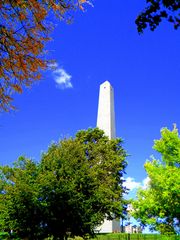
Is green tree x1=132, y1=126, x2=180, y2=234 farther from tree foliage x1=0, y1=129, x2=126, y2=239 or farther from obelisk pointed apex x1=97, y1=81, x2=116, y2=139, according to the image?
obelisk pointed apex x1=97, y1=81, x2=116, y2=139

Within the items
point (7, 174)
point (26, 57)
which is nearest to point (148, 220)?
point (26, 57)

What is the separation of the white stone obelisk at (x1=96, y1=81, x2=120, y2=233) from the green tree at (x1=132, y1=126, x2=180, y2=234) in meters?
20.1

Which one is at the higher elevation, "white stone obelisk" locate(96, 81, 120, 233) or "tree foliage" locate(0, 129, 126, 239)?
"white stone obelisk" locate(96, 81, 120, 233)

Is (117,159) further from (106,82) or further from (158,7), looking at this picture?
(158,7)

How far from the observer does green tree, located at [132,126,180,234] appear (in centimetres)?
2423

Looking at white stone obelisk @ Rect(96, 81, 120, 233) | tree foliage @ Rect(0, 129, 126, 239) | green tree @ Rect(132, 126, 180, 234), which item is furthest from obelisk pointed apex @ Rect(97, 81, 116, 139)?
green tree @ Rect(132, 126, 180, 234)

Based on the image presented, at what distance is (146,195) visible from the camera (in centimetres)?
2709

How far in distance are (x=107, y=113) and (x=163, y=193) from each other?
23736 mm

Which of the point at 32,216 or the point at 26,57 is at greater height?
the point at 32,216

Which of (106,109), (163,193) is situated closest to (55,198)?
(163,193)

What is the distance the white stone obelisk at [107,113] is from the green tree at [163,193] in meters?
20.1

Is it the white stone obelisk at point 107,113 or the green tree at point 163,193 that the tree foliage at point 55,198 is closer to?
the green tree at point 163,193

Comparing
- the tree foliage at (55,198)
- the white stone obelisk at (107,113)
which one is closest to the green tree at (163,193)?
the tree foliage at (55,198)

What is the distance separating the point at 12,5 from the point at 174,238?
21.4 meters
